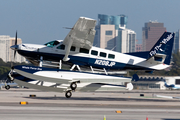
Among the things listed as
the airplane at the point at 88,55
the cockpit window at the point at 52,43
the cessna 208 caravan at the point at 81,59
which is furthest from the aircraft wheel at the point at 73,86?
the cockpit window at the point at 52,43

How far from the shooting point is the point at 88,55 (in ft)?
92.9

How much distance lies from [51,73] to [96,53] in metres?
5.02

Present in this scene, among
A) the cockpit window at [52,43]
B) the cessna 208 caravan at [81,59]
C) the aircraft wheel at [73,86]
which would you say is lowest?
the aircraft wheel at [73,86]

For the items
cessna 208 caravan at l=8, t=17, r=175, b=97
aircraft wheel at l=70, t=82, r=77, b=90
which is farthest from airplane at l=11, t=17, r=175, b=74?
aircraft wheel at l=70, t=82, r=77, b=90

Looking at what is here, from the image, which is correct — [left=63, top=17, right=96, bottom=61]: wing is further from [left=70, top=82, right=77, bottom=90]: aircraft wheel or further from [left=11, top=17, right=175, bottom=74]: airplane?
[left=70, top=82, right=77, bottom=90]: aircraft wheel

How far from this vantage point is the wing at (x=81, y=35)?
24.5 m

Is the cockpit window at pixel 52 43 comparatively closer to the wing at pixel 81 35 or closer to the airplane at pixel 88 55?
the airplane at pixel 88 55

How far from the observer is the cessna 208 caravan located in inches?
997

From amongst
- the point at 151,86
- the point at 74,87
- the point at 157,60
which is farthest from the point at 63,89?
the point at 151,86

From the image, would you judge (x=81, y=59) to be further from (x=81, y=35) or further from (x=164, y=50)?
(x=164, y=50)

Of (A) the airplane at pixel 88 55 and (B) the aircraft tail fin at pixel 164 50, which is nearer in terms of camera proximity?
(A) the airplane at pixel 88 55

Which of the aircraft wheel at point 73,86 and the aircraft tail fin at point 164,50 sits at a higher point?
the aircraft tail fin at point 164,50

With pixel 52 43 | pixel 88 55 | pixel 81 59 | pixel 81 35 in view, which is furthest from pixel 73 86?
pixel 52 43

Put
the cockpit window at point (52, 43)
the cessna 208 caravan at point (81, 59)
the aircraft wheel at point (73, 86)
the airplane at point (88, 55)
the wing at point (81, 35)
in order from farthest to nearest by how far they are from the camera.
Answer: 1. the cockpit window at point (52, 43)
2. the airplane at point (88, 55)
3. the aircraft wheel at point (73, 86)
4. the cessna 208 caravan at point (81, 59)
5. the wing at point (81, 35)
